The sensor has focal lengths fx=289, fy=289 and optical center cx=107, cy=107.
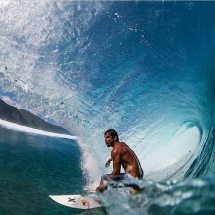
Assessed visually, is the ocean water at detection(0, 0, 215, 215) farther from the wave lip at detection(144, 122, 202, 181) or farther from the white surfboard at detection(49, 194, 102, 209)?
the white surfboard at detection(49, 194, 102, 209)

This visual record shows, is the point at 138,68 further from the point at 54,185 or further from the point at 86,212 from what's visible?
the point at 86,212

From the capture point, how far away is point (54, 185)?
909cm

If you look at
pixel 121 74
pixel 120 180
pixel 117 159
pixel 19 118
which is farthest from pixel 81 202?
pixel 19 118

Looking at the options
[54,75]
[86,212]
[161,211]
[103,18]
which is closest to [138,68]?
[103,18]

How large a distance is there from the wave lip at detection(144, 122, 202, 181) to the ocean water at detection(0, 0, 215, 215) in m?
0.05

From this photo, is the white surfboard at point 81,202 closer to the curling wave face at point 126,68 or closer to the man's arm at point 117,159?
the man's arm at point 117,159

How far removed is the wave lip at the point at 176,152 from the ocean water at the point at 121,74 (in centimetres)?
5

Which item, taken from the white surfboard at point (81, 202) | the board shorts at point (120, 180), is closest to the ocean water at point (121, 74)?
the white surfboard at point (81, 202)

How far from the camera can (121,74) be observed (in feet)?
41.6

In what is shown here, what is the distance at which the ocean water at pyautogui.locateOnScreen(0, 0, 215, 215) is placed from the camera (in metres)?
10.9

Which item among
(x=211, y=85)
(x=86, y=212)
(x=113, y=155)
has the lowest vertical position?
(x=86, y=212)

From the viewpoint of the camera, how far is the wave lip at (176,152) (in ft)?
36.0

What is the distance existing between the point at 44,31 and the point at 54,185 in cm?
668

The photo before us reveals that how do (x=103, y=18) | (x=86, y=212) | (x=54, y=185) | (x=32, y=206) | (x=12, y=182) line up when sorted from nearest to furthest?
(x=86, y=212)
(x=32, y=206)
(x=12, y=182)
(x=54, y=185)
(x=103, y=18)
